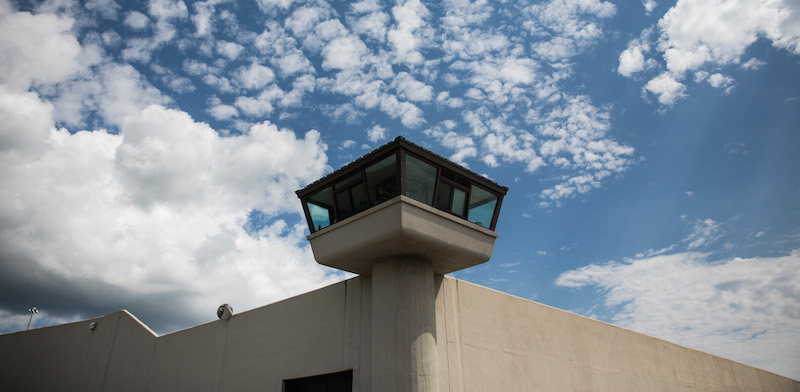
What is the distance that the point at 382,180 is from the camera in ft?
43.7

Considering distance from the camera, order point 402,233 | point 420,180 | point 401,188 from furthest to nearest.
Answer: point 420,180
point 401,188
point 402,233

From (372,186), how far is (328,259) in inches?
96.6

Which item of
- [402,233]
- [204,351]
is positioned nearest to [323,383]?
[402,233]

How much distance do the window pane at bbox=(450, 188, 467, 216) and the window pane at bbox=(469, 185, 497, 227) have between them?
258 mm

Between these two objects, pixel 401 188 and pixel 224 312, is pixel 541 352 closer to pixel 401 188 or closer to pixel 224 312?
pixel 401 188

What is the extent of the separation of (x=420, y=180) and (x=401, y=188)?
83cm

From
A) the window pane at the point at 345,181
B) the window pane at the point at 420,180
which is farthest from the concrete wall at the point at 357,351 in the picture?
the window pane at the point at 345,181

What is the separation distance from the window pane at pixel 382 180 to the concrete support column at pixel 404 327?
1.72 m

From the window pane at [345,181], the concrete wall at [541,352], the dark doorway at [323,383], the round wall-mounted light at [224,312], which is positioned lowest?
the dark doorway at [323,383]

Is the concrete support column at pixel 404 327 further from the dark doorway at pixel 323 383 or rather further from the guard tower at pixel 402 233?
the dark doorway at pixel 323 383

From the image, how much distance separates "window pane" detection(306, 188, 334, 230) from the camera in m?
14.5

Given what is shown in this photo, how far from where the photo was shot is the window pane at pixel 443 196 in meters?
13.5

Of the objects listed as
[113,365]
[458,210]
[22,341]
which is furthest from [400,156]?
[22,341]

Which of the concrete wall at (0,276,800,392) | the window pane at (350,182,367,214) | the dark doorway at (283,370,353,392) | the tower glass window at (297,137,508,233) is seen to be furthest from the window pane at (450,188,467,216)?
the dark doorway at (283,370,353,392)
